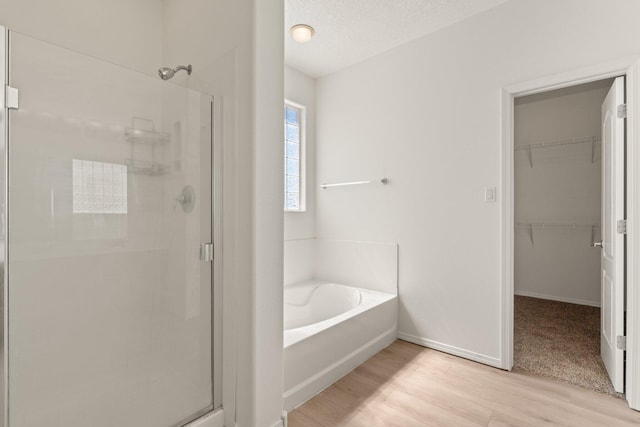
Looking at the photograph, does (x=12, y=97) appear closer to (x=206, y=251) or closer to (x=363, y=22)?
(x=206, y=251)

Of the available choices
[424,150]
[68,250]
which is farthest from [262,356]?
[424,150]

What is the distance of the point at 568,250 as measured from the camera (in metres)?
3.93

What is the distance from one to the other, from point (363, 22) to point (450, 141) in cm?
114

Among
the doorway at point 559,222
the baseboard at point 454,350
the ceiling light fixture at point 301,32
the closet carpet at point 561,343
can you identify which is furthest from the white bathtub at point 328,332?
the ceiling light fixture at point 301,32

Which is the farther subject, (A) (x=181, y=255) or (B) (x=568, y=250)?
(B) (x=568, y=250)

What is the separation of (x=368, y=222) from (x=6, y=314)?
2.49 meters

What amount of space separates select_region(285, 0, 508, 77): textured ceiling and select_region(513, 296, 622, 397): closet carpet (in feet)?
8.49

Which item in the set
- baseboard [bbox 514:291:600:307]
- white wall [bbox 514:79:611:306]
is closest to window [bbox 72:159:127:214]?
white wall [bbox 514:79:611:306]

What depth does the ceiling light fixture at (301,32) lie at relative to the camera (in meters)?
2.47

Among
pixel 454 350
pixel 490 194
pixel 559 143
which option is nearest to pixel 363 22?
pixel 490 194

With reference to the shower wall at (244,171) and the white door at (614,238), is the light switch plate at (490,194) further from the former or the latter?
the shower wall at (244,171)

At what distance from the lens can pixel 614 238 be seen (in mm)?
1953

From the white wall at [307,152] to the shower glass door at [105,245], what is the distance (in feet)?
5.54

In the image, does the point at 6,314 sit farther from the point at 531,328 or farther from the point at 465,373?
the point at 531,328
